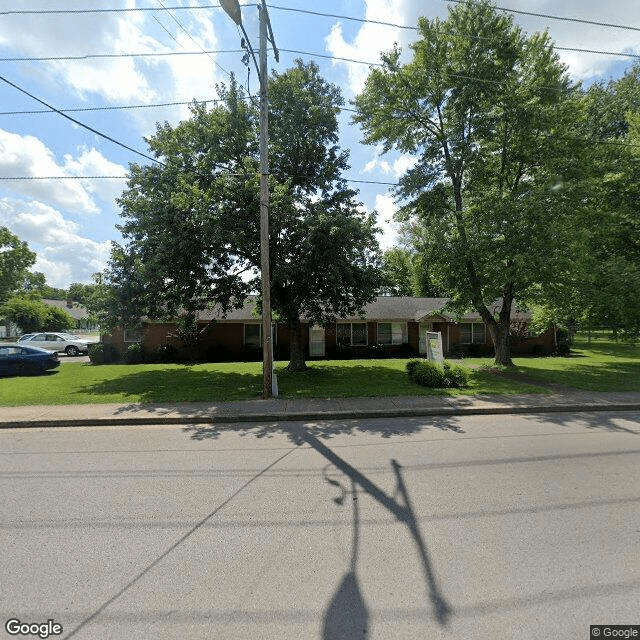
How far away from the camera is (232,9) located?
775 cm

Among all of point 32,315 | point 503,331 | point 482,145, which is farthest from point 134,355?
point 32,315

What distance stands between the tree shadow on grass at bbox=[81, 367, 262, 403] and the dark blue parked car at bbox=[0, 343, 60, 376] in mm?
3783

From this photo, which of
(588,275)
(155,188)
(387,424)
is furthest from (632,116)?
(155,188)

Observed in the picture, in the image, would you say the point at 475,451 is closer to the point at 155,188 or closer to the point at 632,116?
the point at 155,188

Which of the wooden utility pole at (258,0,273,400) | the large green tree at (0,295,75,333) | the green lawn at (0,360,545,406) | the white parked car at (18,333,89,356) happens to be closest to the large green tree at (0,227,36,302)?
the large green tree at (0,295,75,333)

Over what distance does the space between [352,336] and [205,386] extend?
41.1 feet

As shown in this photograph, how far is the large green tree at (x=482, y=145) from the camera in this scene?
44.3ft

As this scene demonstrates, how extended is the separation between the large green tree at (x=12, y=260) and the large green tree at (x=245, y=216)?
25.3 m

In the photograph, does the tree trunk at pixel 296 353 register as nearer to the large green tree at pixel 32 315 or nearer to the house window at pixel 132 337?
the house window at pixel 132 337

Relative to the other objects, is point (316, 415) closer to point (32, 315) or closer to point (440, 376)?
point (440, 376)

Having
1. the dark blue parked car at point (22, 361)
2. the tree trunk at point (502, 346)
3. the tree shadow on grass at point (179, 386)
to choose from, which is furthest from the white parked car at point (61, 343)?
the tree trunk at point (502, 346)

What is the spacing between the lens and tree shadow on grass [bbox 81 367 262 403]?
10.9 m

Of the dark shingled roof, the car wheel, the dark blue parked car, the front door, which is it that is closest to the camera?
the dark blue parked car

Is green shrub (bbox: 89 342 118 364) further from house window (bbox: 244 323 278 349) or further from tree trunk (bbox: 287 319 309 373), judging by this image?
tree trunk (bbox: 287 319 309 373)
